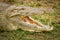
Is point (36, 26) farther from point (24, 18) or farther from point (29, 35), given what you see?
point (24, 18)

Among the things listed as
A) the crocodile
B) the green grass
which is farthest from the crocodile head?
the green grass

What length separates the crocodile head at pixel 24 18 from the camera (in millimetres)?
5062

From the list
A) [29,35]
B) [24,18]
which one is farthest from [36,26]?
[24,18]

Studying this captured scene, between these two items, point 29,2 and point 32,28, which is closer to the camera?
point 32,28

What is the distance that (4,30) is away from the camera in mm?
5297

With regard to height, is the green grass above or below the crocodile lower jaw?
below

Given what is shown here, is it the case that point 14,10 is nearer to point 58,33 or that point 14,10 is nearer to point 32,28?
point 32,28

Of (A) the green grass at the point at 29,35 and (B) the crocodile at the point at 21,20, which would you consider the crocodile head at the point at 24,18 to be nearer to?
(B) the crocodile at the point at 21,20

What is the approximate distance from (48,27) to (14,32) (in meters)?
0.76

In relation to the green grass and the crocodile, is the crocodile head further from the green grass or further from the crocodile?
the green grass

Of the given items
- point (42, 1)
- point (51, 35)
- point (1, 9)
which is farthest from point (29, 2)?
point (51, 35)

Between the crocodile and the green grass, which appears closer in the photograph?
the green grass

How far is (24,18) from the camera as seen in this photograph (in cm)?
530

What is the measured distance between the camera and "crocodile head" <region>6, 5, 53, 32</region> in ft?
16.6
